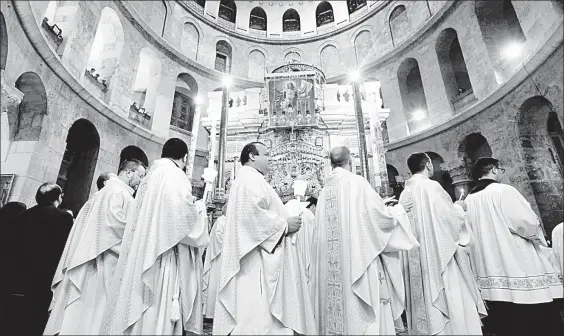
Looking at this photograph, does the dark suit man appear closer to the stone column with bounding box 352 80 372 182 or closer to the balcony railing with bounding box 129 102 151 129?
the stone column with bounding box 352 80 372 182

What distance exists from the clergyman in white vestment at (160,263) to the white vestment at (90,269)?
34 centimetres

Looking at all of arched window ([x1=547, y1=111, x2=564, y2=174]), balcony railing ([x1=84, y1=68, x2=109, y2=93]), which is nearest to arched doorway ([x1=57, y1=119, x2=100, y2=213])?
balcony railing ([x1=84, y1=68, x2=109, y2=93])

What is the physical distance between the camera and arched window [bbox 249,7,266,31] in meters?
18.9

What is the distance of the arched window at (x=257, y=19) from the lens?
1887 cm

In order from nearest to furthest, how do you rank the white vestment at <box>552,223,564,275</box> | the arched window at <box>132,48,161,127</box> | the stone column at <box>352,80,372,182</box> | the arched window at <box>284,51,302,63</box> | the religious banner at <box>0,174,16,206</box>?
1. the white vestment at <box>552,223,564,275</box>
2. the stone column at <box>352,80,372,182</box>
3. the religious banner at <box>0,174,16,206</box>
4. the arched window at <box>132,48,161,127</box>
5. the arched window at <box>284,51,302,63</box>

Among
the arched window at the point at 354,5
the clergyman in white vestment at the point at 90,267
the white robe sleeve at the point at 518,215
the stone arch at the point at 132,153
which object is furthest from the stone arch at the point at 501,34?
the stone arch at the point at 132,153

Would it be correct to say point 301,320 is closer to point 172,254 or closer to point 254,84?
point 172,254

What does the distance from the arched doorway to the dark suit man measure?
6.83 m

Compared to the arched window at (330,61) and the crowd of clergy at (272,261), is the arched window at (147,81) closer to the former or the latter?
the arched window at (330,61)

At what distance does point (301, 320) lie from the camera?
8.33ft

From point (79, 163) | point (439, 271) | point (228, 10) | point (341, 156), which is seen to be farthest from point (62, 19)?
point (439, 271)

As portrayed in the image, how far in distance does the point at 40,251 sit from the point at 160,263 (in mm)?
1805

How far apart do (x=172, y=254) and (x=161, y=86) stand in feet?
41.6

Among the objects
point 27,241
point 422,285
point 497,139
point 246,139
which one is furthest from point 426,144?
point 27,241
